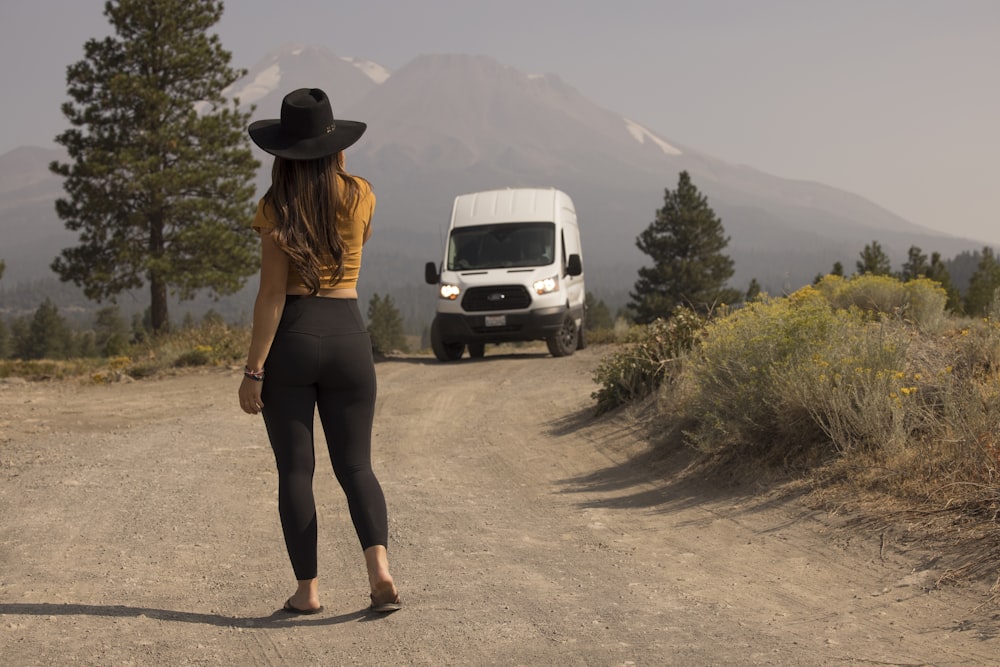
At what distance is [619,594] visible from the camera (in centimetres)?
502

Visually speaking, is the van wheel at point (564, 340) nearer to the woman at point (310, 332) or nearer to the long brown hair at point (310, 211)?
the woman at point (310, 332)

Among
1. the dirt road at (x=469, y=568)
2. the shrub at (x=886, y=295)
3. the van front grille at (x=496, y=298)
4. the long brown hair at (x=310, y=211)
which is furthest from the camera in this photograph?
the van front grille at (x=496, y=298)

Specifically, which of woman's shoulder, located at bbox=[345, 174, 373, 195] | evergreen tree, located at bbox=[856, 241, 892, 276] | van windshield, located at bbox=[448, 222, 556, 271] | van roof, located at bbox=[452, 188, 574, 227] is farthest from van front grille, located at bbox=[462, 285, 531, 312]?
evergreen tree, located at bbox=[856, 241, 892, 276]

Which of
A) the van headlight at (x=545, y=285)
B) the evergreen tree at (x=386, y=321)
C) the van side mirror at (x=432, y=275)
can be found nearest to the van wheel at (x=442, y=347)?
the van side mirror at (x=432, y=275)

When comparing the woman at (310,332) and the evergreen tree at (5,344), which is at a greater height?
the woman at (310,332)

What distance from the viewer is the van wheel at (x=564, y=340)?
64.3ft

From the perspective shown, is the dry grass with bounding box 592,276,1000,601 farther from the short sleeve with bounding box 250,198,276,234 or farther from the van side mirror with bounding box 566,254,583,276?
the van side mirror with bounding box 566,254,583,276

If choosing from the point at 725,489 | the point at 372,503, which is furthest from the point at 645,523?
the point at 372,503

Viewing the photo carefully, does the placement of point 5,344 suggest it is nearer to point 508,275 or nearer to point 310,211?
point 508,275

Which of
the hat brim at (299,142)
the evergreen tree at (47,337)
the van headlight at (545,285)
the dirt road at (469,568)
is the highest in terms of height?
the hat brim at (299,142)

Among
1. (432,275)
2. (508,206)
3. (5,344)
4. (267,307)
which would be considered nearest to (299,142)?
(267,307)

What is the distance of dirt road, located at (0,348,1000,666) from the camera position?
13.9 ft

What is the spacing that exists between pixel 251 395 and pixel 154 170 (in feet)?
94.8

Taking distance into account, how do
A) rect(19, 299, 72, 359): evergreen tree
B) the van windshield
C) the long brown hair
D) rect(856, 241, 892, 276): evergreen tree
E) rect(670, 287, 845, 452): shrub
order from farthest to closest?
rect(19, 299, 72, 359): evergreen tree
rect(856, 241, 892, 276): evergreen tree
the van windshield
rect(670, 287, 845, 452): shrub
the long brown hair
